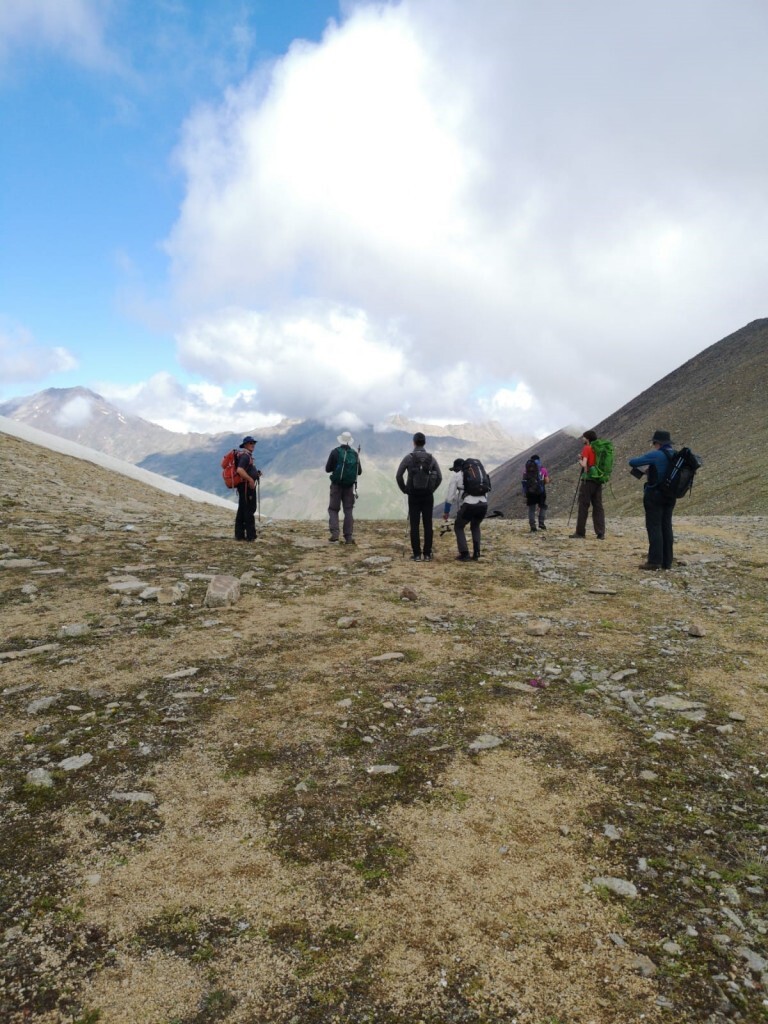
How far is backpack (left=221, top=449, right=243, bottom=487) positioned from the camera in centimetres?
1527

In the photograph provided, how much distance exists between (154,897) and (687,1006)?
10.4ft

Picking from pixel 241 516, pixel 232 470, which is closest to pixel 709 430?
pixel 232 470

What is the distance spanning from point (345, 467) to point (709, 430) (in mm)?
83188

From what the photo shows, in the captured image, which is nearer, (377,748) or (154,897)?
(154,897)

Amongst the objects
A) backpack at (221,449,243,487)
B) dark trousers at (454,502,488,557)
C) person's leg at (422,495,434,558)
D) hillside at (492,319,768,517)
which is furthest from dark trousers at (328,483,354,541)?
hillside at (492,319,768,517)

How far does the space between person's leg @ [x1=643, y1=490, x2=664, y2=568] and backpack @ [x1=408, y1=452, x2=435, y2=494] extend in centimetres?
510

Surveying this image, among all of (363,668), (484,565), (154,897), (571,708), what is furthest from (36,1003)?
(484,565)

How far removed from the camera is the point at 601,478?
17.1m

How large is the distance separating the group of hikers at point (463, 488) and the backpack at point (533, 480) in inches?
71.7

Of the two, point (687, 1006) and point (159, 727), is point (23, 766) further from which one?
point (687, 1006)

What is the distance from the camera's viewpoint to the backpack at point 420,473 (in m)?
13.9

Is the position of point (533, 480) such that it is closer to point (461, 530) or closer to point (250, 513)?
point (461, 530)

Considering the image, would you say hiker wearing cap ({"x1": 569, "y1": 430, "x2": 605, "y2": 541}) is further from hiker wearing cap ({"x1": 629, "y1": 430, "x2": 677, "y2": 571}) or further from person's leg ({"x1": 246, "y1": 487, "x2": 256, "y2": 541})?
person's leg ({"x1": 246, "y1": 487, "x2": 256, "y2": 541})

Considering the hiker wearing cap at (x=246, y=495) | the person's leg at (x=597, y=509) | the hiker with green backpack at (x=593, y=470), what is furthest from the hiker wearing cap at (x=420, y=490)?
the person's leg at (x=597, y=509)
